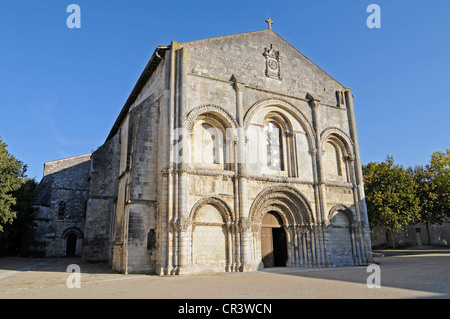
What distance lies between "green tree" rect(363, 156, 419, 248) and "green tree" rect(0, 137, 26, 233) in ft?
83.4

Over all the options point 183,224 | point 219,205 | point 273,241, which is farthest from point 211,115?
point 273,241

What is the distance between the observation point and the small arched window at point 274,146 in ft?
55.8

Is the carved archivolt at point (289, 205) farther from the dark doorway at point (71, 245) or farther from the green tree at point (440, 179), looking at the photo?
the dark doorway at point (71, 245)

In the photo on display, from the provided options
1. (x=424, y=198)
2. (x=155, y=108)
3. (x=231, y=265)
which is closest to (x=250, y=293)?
(x=231, y=265)

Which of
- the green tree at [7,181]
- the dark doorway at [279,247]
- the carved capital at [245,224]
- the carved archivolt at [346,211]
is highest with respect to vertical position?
the green tree at [7,181]

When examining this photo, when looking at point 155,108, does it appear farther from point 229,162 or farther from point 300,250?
point 300,250

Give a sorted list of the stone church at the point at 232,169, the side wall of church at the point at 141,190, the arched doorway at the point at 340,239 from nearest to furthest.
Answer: the side wall of church at the point at 141,190
the stone church at the point at 232,169
the arched doorway at the point at 340,239

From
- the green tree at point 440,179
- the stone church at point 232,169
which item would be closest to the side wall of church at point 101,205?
the stone church at point 232,169

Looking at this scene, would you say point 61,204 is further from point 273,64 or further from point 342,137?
point 342,137

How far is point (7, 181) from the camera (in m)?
18.9

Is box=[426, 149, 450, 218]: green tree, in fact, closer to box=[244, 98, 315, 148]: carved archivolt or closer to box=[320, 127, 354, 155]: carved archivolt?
box=[320, 127, 354, 155]: carved archivolt

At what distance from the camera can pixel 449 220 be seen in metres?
33.4

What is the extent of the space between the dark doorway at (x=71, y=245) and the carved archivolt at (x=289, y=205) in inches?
862
